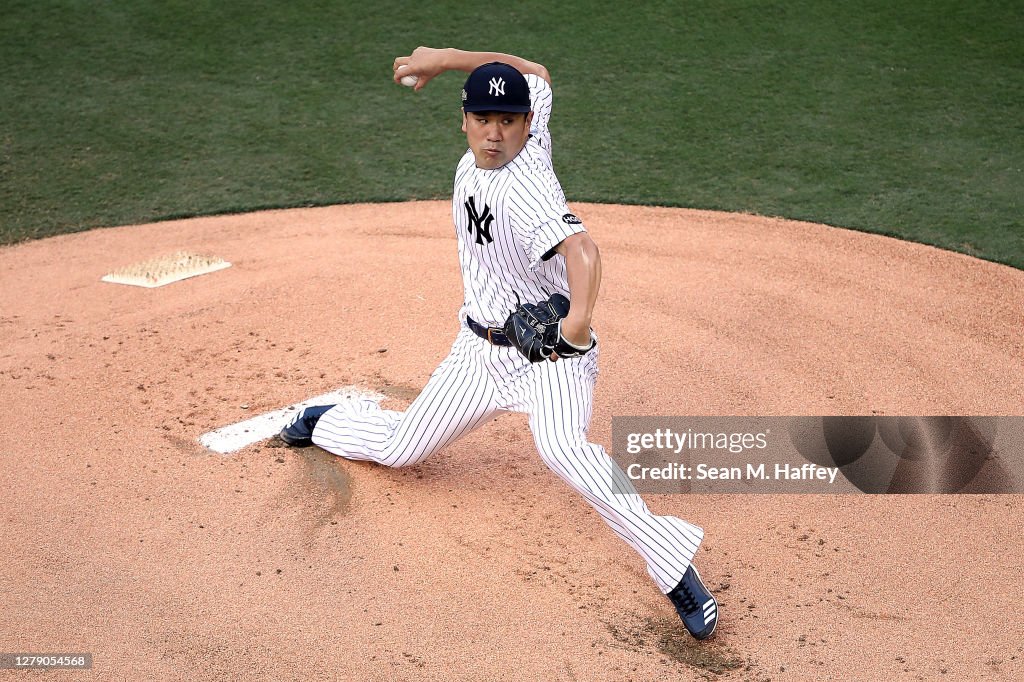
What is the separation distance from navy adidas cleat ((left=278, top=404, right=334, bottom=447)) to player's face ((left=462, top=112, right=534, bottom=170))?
136 cm

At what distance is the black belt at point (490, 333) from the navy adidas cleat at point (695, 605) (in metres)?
1.00

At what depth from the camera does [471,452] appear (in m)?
4.52


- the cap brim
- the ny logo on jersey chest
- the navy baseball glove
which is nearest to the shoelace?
the navy baseball glove

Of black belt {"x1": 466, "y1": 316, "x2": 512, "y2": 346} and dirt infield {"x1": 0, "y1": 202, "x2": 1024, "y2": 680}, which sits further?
black belt {"x1": 466, "y1": 316, "x2": 512, "y2": 346}

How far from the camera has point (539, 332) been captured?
340cm

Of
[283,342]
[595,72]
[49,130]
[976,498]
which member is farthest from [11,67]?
[976,498]

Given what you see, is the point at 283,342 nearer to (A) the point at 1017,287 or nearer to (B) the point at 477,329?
(B) the point at 477,329

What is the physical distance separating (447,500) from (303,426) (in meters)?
0.72

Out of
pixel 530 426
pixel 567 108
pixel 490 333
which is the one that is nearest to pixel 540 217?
pixel 490 333

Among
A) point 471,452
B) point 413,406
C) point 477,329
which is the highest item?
point 477,329

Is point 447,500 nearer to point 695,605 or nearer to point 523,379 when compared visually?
point 523,379

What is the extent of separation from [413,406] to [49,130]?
5.87 metres

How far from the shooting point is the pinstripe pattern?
343cm

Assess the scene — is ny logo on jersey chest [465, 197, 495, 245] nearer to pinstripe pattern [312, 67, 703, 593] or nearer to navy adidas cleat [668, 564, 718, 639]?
pinstripe pattern [312, 67, 703, 593]
